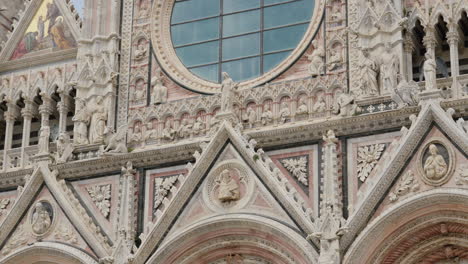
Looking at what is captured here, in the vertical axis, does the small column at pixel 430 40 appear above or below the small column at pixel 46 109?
below

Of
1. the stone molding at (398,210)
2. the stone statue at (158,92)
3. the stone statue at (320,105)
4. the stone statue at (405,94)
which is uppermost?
the stone statue at (158,92)

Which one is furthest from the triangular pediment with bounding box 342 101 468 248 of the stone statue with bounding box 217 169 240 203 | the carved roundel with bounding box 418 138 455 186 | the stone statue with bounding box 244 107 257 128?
the stone statue with bounding box 244 107 257 128

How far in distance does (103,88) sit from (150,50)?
115cm

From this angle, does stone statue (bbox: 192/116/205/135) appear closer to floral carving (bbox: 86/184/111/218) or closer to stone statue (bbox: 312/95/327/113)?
floral carving (bbox: 86/184/111/218)

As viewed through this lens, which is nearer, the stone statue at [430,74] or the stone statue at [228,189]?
the stone statue at [430,74]

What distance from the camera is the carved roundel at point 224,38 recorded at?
23.3m

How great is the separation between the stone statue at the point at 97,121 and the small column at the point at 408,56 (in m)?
5.79

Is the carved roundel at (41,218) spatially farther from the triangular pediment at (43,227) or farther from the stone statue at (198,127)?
the stone statue at (198,127)

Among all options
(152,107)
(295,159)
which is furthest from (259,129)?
(152,107)

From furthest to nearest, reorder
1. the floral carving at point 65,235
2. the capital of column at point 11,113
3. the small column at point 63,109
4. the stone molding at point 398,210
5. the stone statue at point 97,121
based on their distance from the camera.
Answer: the capital of column at point 11,113 → the small column at point 63,109 → the stone statue at point 97,121 → the floral carving at point 65,235 → the stone molding at point 398,210

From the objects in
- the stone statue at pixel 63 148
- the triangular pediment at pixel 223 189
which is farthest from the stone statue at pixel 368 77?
the stone statue at pixel 63 148

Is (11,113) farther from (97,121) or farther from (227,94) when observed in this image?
(227,94)

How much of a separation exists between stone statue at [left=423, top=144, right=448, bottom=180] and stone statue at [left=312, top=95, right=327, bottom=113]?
2.39m

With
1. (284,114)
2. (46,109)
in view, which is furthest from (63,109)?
(284,114)
